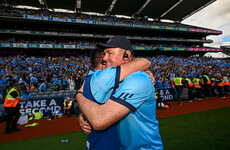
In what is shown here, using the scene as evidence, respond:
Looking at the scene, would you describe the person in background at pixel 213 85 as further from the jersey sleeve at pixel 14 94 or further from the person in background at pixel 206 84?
the jersey sleeve at pixel 14 94

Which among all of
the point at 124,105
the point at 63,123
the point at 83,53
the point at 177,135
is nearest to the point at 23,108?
the point at 63,123

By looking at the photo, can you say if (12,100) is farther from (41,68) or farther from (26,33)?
(26,33)

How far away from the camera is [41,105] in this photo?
7.60m

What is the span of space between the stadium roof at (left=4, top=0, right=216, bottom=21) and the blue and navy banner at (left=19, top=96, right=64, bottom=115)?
104 feet

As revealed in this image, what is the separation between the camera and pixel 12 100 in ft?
17.8

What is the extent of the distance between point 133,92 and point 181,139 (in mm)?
4247

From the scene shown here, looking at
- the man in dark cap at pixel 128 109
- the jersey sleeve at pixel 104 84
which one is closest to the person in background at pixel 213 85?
the man in dark cap at pixel 128 109

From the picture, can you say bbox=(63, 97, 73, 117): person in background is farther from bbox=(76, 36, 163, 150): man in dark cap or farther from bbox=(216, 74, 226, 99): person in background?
bbox=(216, 74, 226, 99): person in background

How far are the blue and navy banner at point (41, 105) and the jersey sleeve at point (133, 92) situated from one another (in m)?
8.11

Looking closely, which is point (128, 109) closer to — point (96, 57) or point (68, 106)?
point (96, 57)

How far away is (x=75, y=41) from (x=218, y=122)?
2937cm

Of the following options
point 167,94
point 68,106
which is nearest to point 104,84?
point 68,106

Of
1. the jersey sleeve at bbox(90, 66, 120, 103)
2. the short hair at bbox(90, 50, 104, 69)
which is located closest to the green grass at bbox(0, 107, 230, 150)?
the short hair at bbox(90, 50, 104, 69)

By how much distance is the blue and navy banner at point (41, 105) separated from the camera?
24.0ft
